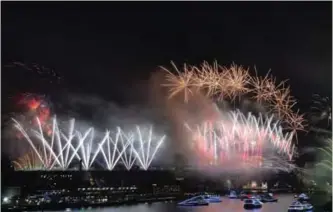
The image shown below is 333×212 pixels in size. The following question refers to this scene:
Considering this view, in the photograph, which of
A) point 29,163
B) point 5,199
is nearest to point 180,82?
point 29,163

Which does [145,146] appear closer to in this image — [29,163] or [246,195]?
[29,163]

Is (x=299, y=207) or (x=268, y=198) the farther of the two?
(x=268, y=198)

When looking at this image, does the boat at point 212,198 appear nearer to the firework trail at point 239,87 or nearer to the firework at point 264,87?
the firework trail at point 239,87

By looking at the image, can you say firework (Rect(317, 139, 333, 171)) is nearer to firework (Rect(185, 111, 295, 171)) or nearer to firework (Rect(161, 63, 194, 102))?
firework (Rect(185, 111, 295, 171))

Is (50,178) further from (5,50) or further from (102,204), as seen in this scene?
(5,50)

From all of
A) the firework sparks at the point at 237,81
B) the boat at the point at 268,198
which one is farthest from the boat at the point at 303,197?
the firework sparks at the point at 237,81

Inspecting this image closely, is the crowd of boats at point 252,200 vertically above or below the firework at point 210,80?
below
